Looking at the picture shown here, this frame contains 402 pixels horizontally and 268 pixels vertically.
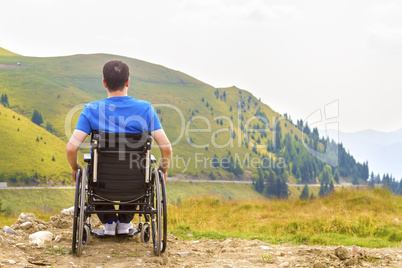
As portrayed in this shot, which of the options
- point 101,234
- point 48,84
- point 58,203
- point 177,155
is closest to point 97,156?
point 101,234

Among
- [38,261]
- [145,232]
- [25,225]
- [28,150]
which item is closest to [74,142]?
[38,261]

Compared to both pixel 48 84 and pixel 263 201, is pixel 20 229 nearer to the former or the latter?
pixel 263 201

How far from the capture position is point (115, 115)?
15.2 feet

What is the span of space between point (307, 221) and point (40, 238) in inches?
220

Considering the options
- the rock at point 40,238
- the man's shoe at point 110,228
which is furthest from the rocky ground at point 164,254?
the man's shoe at point 110,228

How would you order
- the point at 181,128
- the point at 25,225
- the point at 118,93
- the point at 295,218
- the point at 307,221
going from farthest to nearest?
the point at 181,128
the point at 295,218
the point at 307,221
the point at 25,225
the point at 118,93

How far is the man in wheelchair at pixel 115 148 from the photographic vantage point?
4516 mm

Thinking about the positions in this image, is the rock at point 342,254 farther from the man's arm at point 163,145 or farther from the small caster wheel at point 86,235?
the small caster wheel at point 86,235

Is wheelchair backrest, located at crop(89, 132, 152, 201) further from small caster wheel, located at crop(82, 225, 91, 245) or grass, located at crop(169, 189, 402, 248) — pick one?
grass, located at crop(169, 189, 402, 248)

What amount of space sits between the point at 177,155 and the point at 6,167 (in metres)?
66.0

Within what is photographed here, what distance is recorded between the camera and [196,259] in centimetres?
502

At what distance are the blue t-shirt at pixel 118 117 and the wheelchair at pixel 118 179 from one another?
0.11 metres

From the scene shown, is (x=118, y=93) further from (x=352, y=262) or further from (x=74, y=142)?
(x=352, y=262)

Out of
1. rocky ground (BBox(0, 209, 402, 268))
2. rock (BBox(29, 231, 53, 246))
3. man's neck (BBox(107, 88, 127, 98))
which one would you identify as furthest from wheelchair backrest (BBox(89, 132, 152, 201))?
rock (BBox(29, 231, 53, 246))
